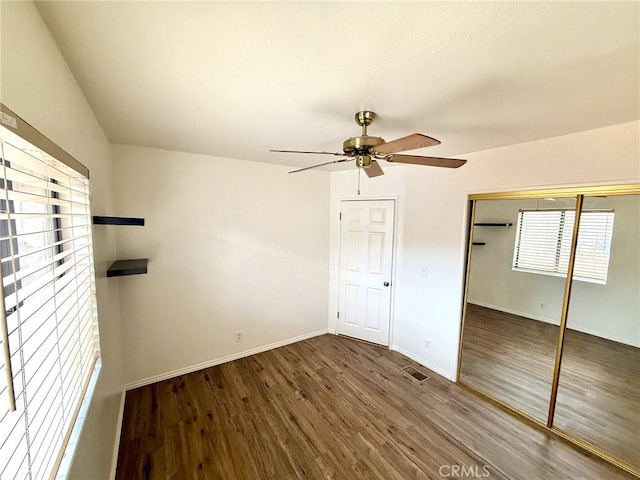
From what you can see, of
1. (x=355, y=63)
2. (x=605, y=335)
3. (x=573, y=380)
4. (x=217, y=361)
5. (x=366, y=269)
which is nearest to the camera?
(x=355, y=63)

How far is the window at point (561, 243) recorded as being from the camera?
6.38 feet

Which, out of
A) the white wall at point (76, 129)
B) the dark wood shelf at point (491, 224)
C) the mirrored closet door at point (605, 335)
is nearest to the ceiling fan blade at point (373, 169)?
the dark wood shelf at point (491, 224)

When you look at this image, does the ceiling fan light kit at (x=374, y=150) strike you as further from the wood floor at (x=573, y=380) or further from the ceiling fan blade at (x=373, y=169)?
the wood floor at (x=573, y=380)

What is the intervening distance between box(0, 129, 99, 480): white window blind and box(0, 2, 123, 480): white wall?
147mm

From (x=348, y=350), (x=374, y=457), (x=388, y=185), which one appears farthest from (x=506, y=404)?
(x=388, y=185)

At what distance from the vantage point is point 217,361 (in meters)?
3.00

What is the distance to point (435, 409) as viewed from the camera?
2330mm

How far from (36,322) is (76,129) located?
0.99 m

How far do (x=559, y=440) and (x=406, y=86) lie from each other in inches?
112

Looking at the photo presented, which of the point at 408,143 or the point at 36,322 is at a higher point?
the point at 408,143

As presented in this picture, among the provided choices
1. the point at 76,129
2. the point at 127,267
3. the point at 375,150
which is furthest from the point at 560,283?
the point at 127,267

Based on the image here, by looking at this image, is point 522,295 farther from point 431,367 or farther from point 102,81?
point 102,81

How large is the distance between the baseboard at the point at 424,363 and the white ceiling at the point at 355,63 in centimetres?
244

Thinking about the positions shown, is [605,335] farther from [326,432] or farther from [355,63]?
[355,63]
